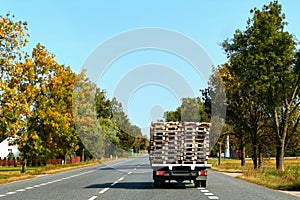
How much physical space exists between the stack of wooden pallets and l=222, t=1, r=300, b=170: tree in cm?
1636


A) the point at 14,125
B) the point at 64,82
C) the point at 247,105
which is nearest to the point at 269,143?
the point at 247,105

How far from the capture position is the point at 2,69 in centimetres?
2758

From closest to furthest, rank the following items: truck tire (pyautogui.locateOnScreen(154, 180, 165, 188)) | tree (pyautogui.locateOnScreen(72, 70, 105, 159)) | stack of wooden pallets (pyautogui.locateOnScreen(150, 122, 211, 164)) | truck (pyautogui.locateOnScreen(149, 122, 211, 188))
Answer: truck (pyautogui.locateOnScreen(149, 122, 211, 188)) → stack of wooden pallets (pyautogui.locateOnScreen(150, 122, 211, 164)) → truck tire (pyautogui.locateOnScreen(154, 180, 165, 188)) → tree (pyautogui.locateOnScreen(72, 70, 105, 159))

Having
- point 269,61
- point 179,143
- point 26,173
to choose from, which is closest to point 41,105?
point 26,173

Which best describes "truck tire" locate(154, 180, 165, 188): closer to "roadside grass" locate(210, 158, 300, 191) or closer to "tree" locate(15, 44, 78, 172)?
"roadside grass" locate(210, 158, 300, 191)

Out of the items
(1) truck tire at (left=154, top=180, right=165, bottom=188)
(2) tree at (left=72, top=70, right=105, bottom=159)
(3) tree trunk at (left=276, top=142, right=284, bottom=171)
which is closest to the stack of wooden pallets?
(1) truck tire at (left=154, top=180, right=165, bottom=188)

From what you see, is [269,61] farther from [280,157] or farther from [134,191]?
[134,191]

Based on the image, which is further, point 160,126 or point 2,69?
point 2,69

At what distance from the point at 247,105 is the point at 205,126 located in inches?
958

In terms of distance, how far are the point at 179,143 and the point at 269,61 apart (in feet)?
58.8

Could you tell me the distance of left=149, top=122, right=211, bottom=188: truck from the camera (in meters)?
17.6

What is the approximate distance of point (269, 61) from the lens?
33562 mm

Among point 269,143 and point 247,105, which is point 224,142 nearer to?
point 269,143

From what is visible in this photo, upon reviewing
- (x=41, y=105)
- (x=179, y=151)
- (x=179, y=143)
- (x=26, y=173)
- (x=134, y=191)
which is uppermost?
(x=41, y=105)
